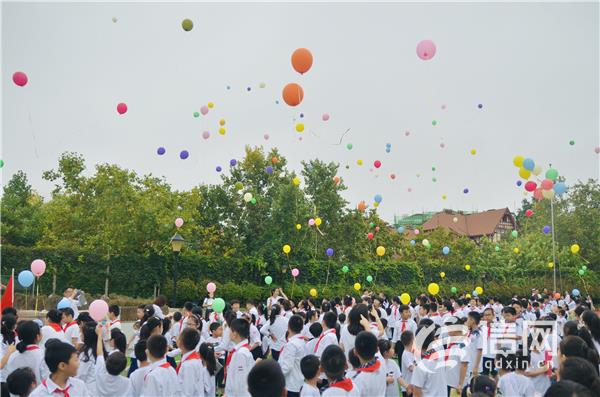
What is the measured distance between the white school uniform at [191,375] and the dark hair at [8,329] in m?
2.43

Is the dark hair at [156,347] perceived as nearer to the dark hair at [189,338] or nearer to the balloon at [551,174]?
the dark hair at [189,338]

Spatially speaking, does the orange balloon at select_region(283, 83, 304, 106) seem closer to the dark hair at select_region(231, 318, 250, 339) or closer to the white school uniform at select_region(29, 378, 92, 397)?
the dark hair at select_region(231, 318, 250, 339)

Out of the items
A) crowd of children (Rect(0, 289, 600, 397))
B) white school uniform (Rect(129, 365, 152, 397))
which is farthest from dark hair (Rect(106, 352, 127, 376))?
white school uniform (Rect(129, 365, 152, 397))

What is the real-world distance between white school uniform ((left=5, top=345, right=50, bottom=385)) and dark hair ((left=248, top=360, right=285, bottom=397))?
313 centimetres

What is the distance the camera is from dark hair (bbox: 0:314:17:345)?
6.30 meters

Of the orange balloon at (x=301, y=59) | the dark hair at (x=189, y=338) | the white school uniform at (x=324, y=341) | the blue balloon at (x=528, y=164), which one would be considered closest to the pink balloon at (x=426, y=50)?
the orange balloon at (x=301, y=59)

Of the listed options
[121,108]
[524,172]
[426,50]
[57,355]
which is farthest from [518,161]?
[57,355]

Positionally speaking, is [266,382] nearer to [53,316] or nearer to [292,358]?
[292,358]

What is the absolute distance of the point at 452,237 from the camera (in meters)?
38.8

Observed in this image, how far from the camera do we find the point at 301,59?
11195mm

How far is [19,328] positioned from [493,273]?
104ft

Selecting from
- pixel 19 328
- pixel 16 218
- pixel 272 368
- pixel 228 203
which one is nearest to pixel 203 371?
pixel 19 328

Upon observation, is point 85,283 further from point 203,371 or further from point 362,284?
point 203,371

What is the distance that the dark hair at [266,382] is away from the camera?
11.1 feet
